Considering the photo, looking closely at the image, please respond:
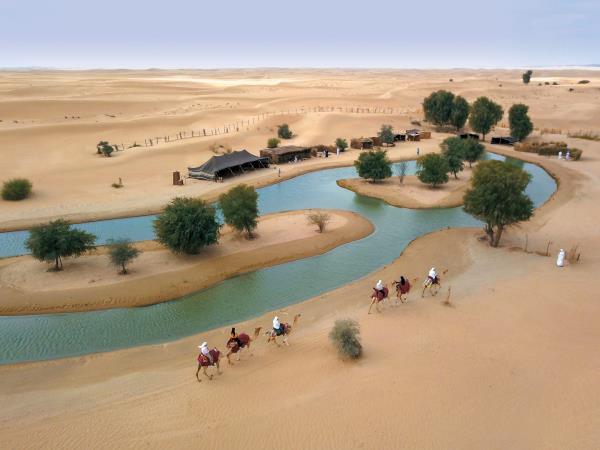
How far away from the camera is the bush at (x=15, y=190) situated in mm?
39094

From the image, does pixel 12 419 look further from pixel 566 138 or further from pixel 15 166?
pixel 566 138

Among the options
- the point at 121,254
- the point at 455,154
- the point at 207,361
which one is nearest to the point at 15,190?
the point at 121,254

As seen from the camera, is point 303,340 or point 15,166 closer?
point 303,340

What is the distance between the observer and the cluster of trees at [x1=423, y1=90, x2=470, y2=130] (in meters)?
74.1

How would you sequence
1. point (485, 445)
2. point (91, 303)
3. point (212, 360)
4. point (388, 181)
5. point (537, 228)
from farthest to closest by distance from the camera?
1. point (388, 181)
2. point (537, 228)
3. point (91, 303)
4. point (212, 360)
5. point (485, 445)

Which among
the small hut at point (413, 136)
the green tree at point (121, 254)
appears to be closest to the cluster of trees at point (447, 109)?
the small hut at point (413, 136)

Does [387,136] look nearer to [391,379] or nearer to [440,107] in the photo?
[440,107]

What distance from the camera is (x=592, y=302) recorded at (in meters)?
21.3

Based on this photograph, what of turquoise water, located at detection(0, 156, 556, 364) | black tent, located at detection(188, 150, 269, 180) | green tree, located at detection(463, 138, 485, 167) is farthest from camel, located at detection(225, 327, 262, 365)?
green tree, located at detection(463, 138, 485, 167)

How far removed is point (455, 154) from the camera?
4734cm

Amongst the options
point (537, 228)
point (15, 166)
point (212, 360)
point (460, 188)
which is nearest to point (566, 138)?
point (460, 188)

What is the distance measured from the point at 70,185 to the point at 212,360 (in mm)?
35637

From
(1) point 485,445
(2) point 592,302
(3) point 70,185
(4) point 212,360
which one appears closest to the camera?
(1) point 485,445

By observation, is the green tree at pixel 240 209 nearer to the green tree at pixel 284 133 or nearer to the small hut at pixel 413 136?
the green tree at pixel 284 133
